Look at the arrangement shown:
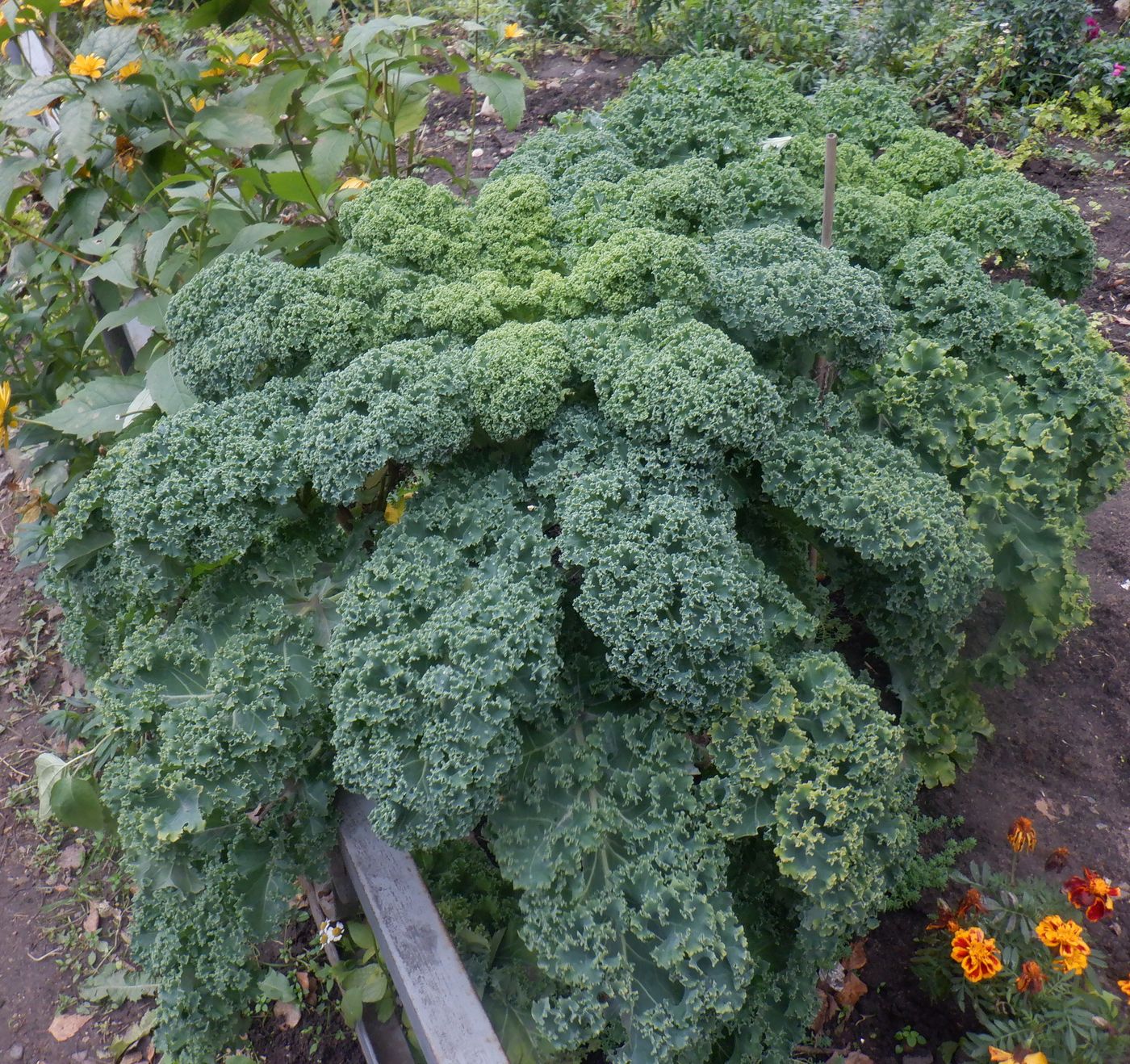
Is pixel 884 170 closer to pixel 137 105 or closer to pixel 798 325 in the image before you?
pixel 798 325

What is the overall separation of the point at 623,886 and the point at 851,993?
3.39ft

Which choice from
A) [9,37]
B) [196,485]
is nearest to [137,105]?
[9,37]

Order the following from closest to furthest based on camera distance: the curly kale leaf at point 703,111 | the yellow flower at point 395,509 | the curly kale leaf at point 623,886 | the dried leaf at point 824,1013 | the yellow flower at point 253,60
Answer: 1. the curly kale leaf at point 623,886
2. the dried leaf at point 824,1013
3. the yellow flower at point 395,509
4. the curly kale leaf at point 703,111
5. the yellow flower at point 253,60

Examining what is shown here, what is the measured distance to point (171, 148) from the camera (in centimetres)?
330

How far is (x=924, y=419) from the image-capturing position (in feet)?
8.87

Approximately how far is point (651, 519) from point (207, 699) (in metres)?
1.13

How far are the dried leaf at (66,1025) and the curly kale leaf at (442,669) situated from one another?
1.65 meters

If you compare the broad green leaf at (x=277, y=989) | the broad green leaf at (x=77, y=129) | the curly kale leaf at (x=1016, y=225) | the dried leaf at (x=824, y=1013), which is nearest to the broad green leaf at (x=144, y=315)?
the broad green leaf at (x=77, y=129)

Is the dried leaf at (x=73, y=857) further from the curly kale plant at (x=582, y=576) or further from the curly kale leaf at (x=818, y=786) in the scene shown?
the curly kale leaf at (x=818, y=786)

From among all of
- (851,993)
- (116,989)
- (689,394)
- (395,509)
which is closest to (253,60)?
(395,509)

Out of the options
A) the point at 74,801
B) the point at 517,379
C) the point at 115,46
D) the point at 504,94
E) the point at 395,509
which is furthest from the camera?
the point at 504,94

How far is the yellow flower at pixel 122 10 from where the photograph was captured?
9.64 ft

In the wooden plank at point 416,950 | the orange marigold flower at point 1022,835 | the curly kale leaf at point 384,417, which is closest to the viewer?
the wooden plank at point 416,950

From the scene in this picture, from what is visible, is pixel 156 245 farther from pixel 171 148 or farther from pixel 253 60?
pixel 253 60
